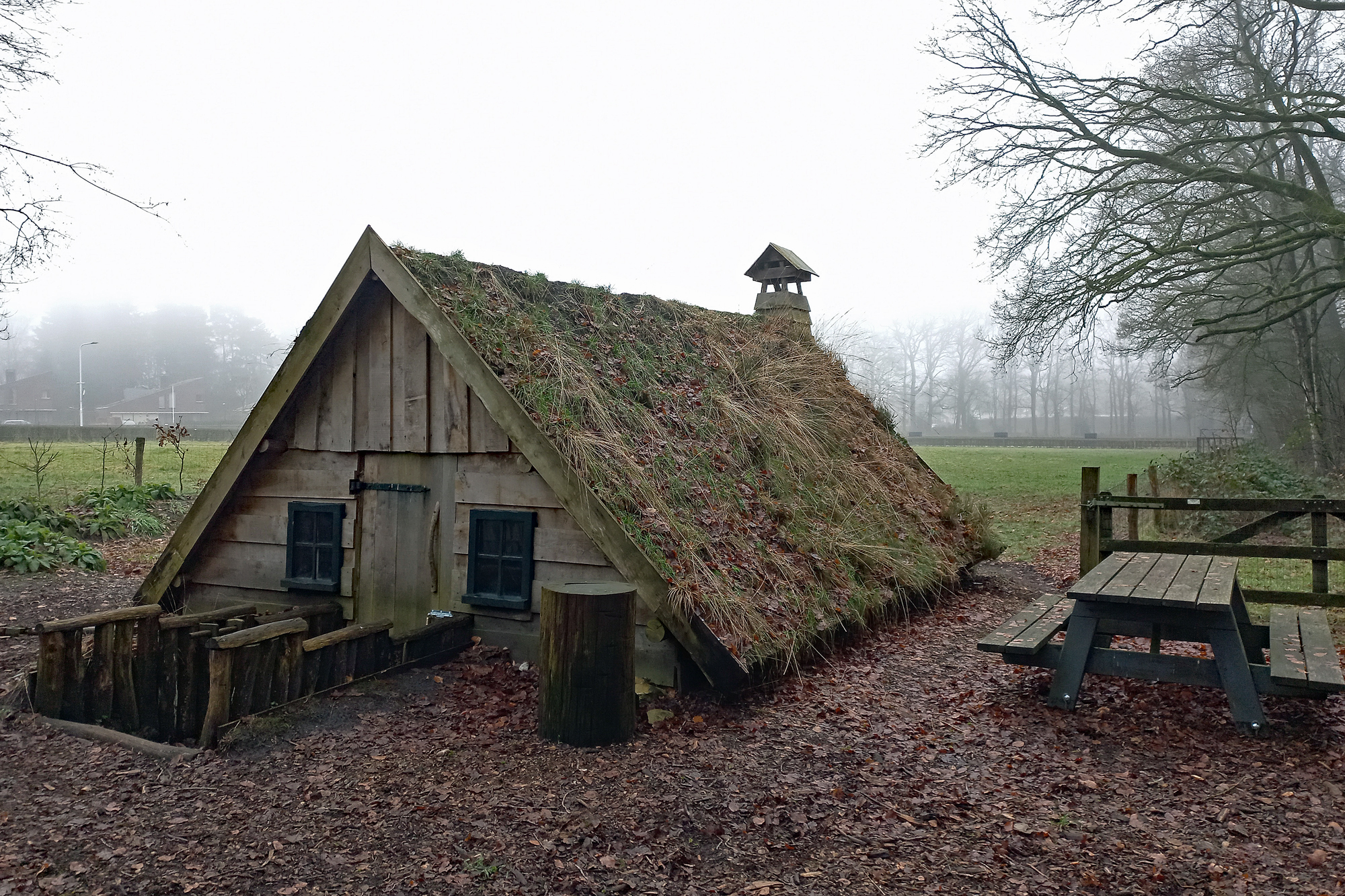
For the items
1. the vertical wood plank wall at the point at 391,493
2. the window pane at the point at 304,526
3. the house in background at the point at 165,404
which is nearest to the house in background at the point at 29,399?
the house in background at the point at 165,404

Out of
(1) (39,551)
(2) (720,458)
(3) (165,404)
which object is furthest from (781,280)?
(3) (165,404)

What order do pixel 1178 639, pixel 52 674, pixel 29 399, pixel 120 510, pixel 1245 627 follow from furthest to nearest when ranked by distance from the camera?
pixel 29 399
pixel 120 510
pixel 1245 627
pixel 52 674
pixel 1178 639

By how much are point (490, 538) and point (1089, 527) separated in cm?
642

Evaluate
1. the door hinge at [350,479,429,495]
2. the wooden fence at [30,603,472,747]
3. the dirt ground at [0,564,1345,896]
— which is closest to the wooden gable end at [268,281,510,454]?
the door hinge at [350,479,429,495]

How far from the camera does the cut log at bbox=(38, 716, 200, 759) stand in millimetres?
5593

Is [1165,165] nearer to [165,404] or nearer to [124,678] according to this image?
[124,678]

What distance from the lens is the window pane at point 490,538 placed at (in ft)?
23.7

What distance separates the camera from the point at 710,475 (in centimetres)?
790

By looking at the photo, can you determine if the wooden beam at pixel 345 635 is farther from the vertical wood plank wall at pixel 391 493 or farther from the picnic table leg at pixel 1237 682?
the picnic table leg at pixel 1237 682

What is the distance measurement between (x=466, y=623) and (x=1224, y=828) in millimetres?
5486

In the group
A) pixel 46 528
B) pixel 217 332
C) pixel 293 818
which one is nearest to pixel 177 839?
pixel 293 818

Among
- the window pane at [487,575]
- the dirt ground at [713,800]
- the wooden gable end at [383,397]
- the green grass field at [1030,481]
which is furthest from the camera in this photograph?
the green grass field at [1030,481]

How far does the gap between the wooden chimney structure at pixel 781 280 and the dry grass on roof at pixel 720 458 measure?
2.39m

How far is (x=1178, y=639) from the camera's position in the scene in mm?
6207
